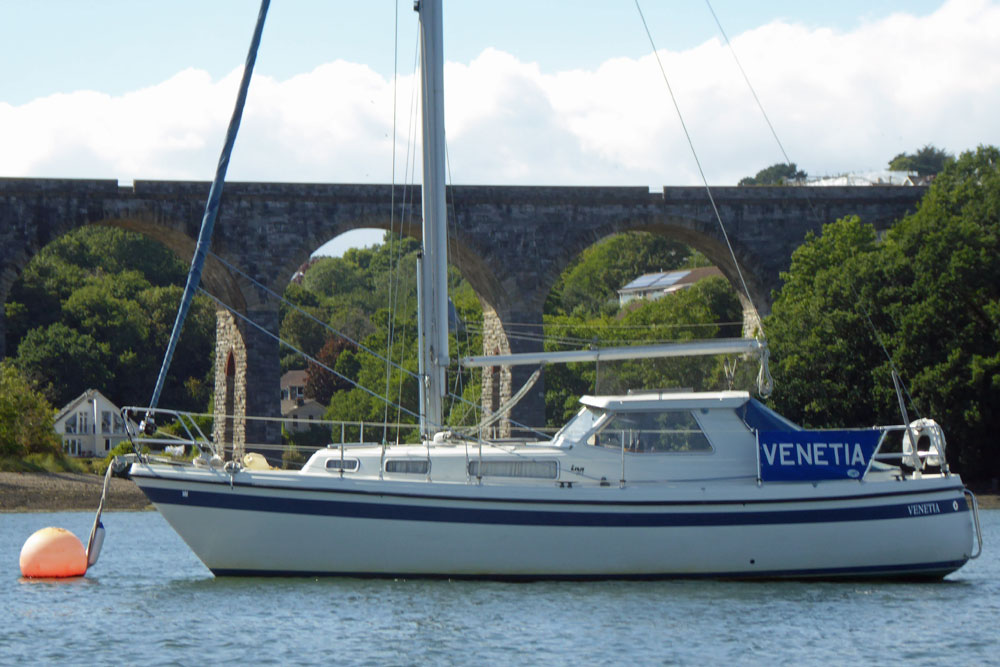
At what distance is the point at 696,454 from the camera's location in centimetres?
1631

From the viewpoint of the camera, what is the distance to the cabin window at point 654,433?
16359 millimetres

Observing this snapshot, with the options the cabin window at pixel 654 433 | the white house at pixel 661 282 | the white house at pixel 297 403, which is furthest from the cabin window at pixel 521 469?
the white house at pixel 661 282

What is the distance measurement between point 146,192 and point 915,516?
2286 cm

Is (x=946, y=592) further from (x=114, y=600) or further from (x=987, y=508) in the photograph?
(x=987, y=508)

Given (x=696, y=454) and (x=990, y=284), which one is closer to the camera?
(x=696, y=454)

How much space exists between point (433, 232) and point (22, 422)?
2210cm

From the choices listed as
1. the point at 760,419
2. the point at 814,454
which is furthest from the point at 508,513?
the point at 814,454

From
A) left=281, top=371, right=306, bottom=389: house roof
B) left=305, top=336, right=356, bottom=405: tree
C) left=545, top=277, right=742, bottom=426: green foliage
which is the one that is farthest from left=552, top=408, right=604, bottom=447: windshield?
left=281, top=371, right=306, bottom=389: house roof

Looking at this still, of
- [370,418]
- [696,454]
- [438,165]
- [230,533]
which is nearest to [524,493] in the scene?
[696,454]

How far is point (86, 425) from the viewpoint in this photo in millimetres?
59781

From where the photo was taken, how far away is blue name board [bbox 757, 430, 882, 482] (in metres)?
16.1

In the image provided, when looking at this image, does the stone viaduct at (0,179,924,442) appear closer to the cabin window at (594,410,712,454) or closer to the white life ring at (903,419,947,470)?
the cabin window at (594,410,712,454)

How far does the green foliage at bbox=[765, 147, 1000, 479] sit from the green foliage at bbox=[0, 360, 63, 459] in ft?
60.1

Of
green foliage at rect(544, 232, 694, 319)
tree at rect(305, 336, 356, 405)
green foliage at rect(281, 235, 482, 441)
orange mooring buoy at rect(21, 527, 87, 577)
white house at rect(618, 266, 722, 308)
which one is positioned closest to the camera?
orange mooring buoy at rect(21, 527, 87, 577)
